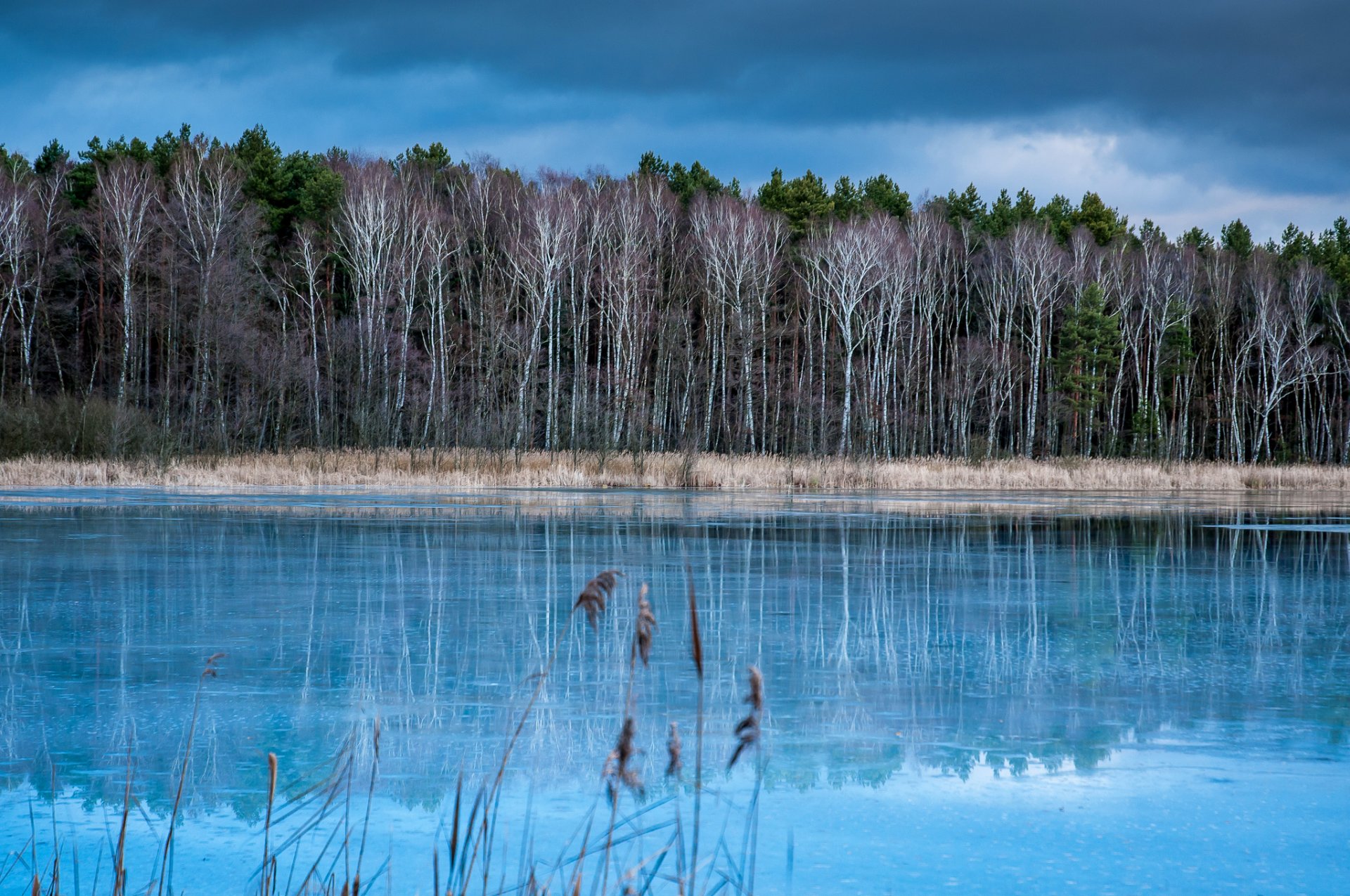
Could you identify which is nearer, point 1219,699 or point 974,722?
point 974,722

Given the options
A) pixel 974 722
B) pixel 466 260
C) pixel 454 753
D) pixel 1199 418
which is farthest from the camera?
pixel 1199 418

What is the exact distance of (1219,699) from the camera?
17.9 feet

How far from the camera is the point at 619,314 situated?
43125 mm

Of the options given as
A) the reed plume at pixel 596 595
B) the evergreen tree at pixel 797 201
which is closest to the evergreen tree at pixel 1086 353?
the evergreen tree at pixel 797 201

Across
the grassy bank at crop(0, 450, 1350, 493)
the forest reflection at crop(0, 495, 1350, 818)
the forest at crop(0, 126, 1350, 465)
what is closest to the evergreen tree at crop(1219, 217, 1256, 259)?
the forest at crop(0, 126, 1350, 465)

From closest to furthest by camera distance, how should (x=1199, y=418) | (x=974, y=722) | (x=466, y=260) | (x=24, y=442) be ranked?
(x=974, y=722)
(x=24, y=442)
(x=466, y=260)
(x=1199, y=418)

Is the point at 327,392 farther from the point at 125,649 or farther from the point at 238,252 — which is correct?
the point at 125,649

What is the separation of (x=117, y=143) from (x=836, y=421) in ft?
108

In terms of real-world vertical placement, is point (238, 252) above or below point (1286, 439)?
above

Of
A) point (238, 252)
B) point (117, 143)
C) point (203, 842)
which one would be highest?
point (117, 143)

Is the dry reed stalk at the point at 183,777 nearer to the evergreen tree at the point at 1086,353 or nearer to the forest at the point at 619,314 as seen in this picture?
the forest at the point at 619,314

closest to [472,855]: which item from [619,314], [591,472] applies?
[591,472]

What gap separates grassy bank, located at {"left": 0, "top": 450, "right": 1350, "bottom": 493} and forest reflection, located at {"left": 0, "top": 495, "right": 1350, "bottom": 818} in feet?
41.0

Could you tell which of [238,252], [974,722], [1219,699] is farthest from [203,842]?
[238,252]
